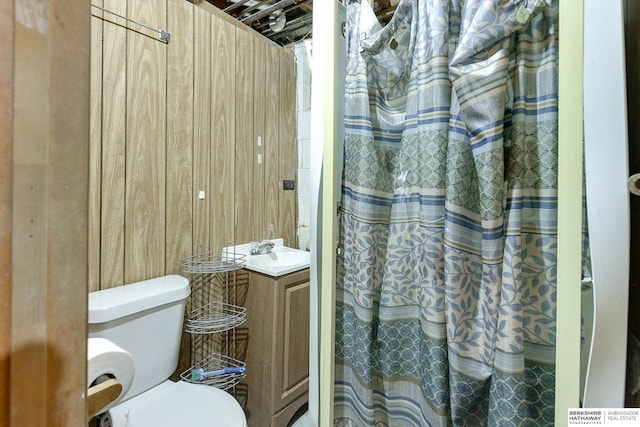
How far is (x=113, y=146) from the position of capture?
1.39 metres

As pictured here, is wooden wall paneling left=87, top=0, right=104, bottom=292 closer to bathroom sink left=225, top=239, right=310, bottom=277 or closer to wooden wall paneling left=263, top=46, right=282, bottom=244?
bathroom sink left=225, top=239, right=310, bottom=277

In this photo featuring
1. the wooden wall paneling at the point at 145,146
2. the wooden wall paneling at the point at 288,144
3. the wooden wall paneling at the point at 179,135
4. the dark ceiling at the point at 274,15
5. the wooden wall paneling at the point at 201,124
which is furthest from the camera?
the wooden wall paneling at the point at 288,144

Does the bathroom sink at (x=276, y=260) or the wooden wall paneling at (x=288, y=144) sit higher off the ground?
the wooden wall paneling at (x=288, y=144)

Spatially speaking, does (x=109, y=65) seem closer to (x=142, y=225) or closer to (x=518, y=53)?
(x=142, y=225)

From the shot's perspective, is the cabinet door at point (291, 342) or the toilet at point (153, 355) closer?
the toilet at point (153, 355)

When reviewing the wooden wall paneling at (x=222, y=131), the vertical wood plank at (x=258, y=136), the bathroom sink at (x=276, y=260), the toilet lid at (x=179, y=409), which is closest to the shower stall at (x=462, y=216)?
the toilet lid at (x=179, y=409)

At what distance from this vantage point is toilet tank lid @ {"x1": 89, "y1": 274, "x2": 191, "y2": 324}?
1.16 meters

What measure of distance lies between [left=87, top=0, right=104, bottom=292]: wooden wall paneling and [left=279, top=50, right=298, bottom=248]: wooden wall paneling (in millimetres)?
1120

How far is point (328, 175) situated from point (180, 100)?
1.30 meters

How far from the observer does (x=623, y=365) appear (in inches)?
18.5

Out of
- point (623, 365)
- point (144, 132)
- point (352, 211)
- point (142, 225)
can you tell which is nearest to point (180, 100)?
point (144, 132)

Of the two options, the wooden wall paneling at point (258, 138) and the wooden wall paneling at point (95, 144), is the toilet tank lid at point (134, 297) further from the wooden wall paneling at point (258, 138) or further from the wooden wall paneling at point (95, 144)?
the wooden wall paneling at point (258, 138)

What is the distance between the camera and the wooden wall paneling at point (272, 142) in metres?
2.11

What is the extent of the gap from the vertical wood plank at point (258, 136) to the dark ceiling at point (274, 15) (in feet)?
0.60
